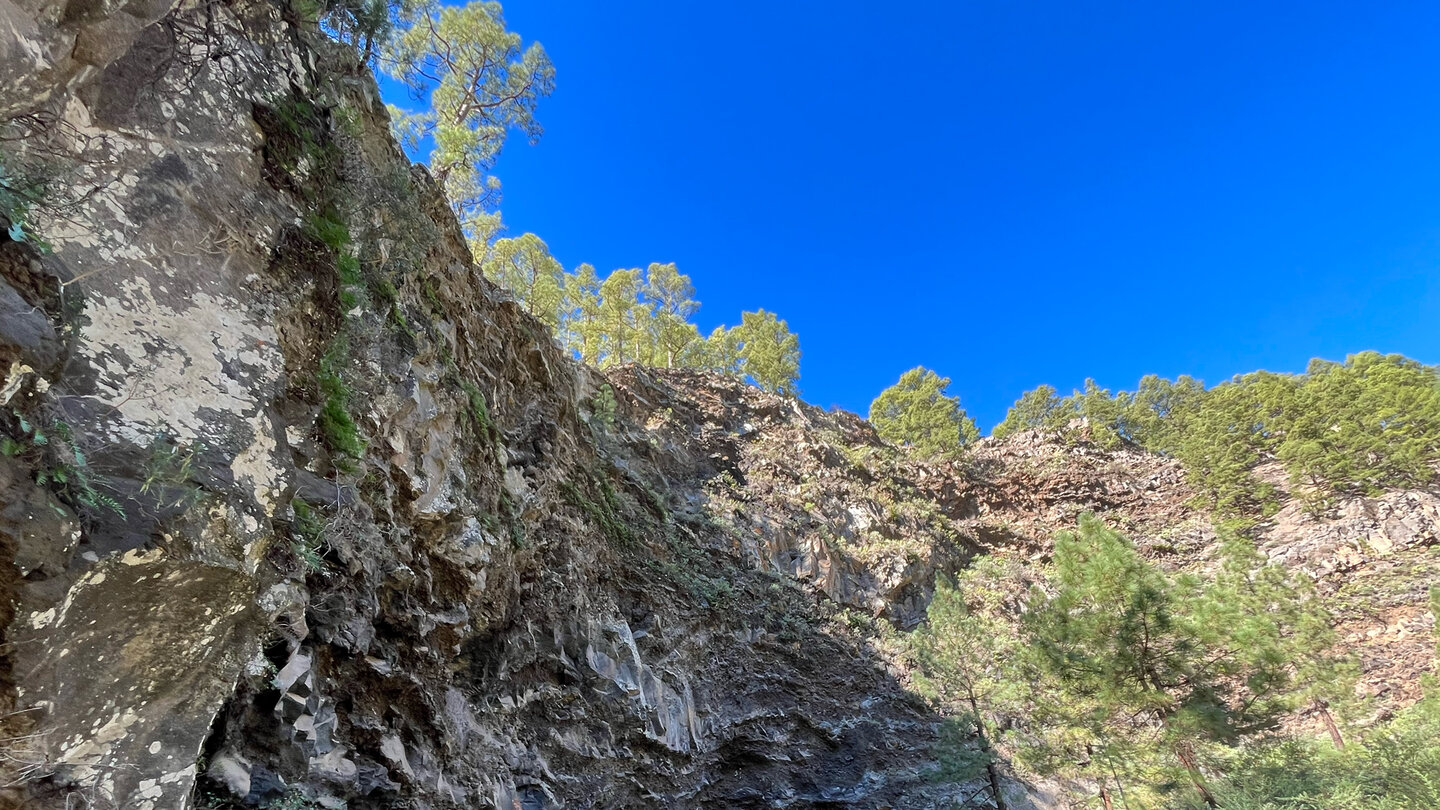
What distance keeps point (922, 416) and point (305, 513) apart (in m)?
Result: 34.6

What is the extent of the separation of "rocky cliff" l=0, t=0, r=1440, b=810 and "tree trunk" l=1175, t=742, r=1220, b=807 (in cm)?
495

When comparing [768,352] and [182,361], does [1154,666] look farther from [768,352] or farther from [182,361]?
[768,352]

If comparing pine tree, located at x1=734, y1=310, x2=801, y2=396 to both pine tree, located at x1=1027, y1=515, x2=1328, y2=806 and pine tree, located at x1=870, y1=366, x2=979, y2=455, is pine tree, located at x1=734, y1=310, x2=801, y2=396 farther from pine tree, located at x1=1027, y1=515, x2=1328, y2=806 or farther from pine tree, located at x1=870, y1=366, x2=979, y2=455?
pine tree, located at x1=1027, y1=515, x2=1328, y2=806

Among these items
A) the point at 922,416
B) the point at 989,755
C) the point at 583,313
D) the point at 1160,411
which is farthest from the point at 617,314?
the point at 1160,411

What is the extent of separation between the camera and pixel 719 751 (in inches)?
513

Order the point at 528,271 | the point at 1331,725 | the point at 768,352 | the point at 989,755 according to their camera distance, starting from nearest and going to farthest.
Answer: the point at 989,755 < the point at 1331,725 < the point at 528,271 < the point at 768,352

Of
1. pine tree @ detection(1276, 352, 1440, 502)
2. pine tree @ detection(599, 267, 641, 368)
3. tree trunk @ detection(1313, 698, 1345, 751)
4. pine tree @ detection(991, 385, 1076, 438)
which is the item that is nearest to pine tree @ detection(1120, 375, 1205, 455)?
pine tree @ detection(991, 385, 1076, 438)

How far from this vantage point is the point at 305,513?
5.11 metres

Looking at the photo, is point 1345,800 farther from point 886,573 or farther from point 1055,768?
point 886,573

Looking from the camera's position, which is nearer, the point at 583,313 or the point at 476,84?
the point at 476,84

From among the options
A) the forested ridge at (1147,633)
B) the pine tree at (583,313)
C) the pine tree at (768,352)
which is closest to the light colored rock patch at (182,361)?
the forested ridge at (1147,633)

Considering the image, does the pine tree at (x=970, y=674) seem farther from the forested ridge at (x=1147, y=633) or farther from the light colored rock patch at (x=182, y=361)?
the light colored rock patch at (x=182, y=361)

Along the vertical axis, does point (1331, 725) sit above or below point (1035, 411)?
below

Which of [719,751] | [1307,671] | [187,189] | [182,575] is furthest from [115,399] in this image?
[1307,671]
